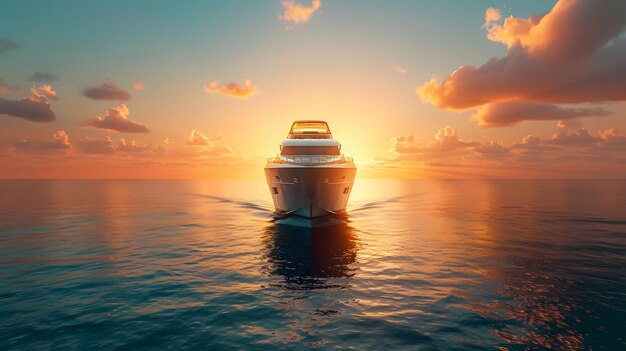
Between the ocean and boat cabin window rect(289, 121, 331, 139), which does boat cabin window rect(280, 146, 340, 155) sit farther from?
the ocean

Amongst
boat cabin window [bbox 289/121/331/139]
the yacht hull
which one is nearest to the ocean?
the yacht hull

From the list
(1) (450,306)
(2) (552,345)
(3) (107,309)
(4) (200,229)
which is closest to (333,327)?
(1) (450,306)

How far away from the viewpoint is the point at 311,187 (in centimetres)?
2595

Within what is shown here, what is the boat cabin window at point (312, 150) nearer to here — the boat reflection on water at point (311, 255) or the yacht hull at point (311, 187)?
the yacht hull at point (311, 187)

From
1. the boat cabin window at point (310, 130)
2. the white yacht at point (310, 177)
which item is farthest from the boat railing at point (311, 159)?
the boat cabin window at point (310, 130)

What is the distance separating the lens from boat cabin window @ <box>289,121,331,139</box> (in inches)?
1345

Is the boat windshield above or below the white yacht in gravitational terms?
above

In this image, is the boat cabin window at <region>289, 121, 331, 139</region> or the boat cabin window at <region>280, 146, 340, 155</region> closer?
the boat cabin window at <region>280, 146, 340, 155</region>

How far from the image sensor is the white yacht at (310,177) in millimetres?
25906

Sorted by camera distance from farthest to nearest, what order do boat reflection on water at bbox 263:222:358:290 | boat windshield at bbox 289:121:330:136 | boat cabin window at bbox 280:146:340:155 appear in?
boat windshield at bbox 289:121:330:136 → boat cabin window at bbox 280:146:340:155 → boat reflection on water at bbox 263:222:358:290

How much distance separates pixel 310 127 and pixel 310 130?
163 centimetres

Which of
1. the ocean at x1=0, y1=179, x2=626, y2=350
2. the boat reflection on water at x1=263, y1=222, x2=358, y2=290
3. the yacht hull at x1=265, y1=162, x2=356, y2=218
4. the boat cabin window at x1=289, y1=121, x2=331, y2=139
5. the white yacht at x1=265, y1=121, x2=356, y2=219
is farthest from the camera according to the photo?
the boat cabin window at x1=289, y1=121, x2=331, y2=139

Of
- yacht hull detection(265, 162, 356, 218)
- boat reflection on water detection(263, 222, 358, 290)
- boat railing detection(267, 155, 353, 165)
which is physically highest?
boat railing detection(267, 155, 353, 165)

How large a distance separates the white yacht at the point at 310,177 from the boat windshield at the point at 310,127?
659 centimetres
